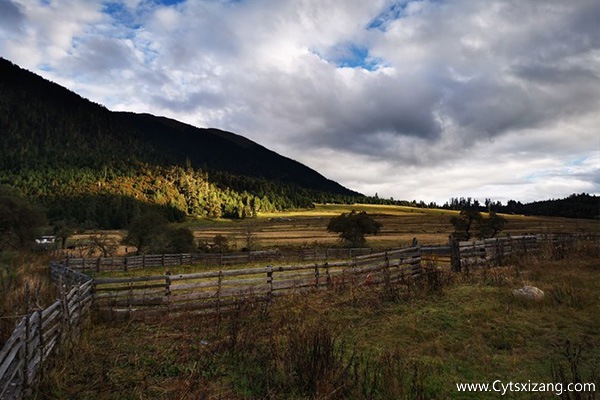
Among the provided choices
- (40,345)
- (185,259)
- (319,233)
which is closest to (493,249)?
(40,345)

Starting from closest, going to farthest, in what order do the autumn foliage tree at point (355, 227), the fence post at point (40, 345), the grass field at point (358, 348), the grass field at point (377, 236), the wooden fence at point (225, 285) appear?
the grass field at point (358, 348)
the fence post at point (40, 345)
the wooden fence at point (225, 285)
the autumn foliage tree at point (355, 227)
the grass field at point (377, 236)

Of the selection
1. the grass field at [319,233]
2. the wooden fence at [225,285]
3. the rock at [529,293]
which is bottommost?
the grass field at [319,233]

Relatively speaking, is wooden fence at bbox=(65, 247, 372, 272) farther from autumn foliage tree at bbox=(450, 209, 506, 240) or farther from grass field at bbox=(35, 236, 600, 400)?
grass field at bbox=(35, 236, 600, 400)

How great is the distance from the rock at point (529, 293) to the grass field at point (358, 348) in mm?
294

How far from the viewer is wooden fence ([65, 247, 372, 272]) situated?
34094 millimetres

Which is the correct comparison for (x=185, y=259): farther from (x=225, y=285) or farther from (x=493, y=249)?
(x=493, y=249)

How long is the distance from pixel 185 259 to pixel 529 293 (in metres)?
35.3

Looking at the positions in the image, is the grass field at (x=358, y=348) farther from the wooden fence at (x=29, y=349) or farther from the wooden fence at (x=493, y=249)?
the wooden fence at (x=493, y=249)

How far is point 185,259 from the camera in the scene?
39906 millimetres

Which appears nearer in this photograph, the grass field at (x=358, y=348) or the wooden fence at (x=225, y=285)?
the grass field at (x=358, y=348)

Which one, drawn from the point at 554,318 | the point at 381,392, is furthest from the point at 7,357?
the point at 554,318

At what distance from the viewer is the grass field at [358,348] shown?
608cm

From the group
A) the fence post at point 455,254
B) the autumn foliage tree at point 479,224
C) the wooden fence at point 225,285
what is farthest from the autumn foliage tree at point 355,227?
the fence post at point 455,254

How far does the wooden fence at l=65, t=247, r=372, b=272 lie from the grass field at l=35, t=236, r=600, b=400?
81.9 feet
